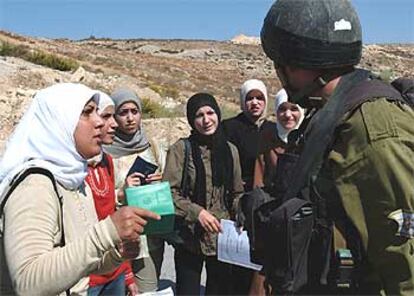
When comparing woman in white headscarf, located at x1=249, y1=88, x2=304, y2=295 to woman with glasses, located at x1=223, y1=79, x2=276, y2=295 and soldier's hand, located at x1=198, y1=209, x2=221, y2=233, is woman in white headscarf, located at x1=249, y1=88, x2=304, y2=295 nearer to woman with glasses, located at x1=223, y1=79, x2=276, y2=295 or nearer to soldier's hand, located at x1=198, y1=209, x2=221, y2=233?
woman with glasses, located at x1=223, y1=79, x2=276, y2=295

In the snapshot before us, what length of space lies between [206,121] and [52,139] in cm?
236

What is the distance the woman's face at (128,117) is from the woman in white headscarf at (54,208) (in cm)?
246

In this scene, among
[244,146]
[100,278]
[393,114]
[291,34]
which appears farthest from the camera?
[244,146]

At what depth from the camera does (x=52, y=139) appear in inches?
101

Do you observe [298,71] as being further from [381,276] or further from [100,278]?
[100,278]

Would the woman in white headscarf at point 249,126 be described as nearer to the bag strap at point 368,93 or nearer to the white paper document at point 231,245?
the white paper document at point 231,245

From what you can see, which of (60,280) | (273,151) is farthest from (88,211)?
(273,151)

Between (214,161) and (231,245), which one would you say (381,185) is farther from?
(214,161)

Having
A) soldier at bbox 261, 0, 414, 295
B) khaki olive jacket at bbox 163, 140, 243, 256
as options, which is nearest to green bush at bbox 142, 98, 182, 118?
khaki olive jacket at bbox 163, 140, 243, 256

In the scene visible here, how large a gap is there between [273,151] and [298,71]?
104 inches

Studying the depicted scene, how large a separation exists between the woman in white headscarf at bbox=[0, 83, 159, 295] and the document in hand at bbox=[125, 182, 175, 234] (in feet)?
0.69

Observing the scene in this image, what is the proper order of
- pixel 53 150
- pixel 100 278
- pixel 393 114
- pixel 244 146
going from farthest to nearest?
pixel 244 146 < pixel 100 278 < pixel 53 150 < pixel 393 114

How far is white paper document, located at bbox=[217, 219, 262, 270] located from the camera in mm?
4237

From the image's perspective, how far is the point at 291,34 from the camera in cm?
229
